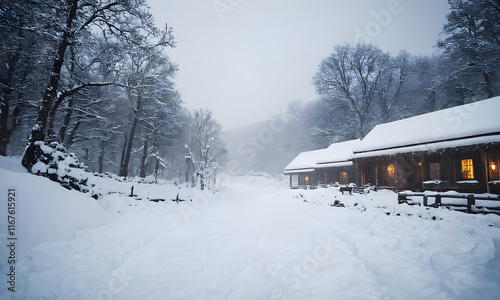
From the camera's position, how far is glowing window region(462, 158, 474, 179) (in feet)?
46.8

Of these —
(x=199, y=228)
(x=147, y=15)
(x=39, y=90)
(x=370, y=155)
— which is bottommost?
(x=199, y=228)

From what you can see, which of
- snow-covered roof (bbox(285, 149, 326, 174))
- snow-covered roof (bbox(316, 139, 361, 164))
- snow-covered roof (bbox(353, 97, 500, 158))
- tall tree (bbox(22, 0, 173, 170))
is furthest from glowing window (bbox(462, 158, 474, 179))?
tall tree (bbox(22, 0, 173, 170))

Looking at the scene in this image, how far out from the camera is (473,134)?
11992 millimetres

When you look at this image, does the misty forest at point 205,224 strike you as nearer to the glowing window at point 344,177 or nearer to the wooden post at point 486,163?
the wooden post at point 486,163

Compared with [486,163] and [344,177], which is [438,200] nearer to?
[486,163]

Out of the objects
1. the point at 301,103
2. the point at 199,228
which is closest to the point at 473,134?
the point at 199,228

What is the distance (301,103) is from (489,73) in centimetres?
3160

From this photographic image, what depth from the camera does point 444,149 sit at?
13102 mm

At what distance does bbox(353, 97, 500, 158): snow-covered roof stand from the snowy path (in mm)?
8415

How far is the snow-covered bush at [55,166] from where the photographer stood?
6.56 m

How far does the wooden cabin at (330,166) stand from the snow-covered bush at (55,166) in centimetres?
2262

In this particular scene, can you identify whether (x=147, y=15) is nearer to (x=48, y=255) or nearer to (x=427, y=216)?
(x=48, y=255)

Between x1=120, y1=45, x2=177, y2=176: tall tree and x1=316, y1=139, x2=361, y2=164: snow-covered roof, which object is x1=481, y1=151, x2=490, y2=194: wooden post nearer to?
x1=316, y1=139, x2=361, y2=164: snow-covered roof

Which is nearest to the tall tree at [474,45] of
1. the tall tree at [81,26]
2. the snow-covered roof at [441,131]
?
the snow-covered roof at [441,131]
